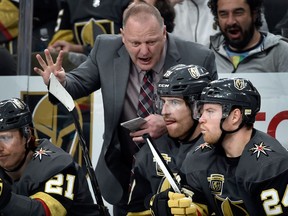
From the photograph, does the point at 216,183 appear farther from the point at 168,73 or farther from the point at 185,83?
the point at 168,73

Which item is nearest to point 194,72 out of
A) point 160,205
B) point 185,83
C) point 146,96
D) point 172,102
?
point 185,83

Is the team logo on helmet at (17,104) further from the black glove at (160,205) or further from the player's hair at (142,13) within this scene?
the black glove at (160,205)

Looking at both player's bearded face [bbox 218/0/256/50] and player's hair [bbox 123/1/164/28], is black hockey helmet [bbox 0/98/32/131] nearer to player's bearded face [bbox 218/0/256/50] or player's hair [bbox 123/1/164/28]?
player's hair [bbox 123/1/164/28]

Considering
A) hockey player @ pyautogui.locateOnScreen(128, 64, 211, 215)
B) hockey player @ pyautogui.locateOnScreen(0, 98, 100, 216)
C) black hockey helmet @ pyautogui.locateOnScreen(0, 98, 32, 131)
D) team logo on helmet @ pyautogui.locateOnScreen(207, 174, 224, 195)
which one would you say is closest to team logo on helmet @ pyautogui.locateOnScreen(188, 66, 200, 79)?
hockey player @ pyautogui.locateOnScreen(128, 64, 211, 215)

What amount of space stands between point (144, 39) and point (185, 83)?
0.39 meters

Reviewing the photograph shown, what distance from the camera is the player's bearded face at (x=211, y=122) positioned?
4992mm

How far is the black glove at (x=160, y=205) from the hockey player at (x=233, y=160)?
54 mm

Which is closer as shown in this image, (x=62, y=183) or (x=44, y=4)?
(x=62, y=183)

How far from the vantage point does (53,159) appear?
5.51m

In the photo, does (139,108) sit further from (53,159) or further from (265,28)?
(265,28)

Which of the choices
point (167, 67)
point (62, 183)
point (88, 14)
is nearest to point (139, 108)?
point (167, 67)

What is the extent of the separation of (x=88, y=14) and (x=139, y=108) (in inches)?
45.6

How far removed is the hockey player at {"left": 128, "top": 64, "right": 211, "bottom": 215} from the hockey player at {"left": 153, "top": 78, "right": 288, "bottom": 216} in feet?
0.94

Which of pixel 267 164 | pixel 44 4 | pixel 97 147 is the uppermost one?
pixel 44 4
